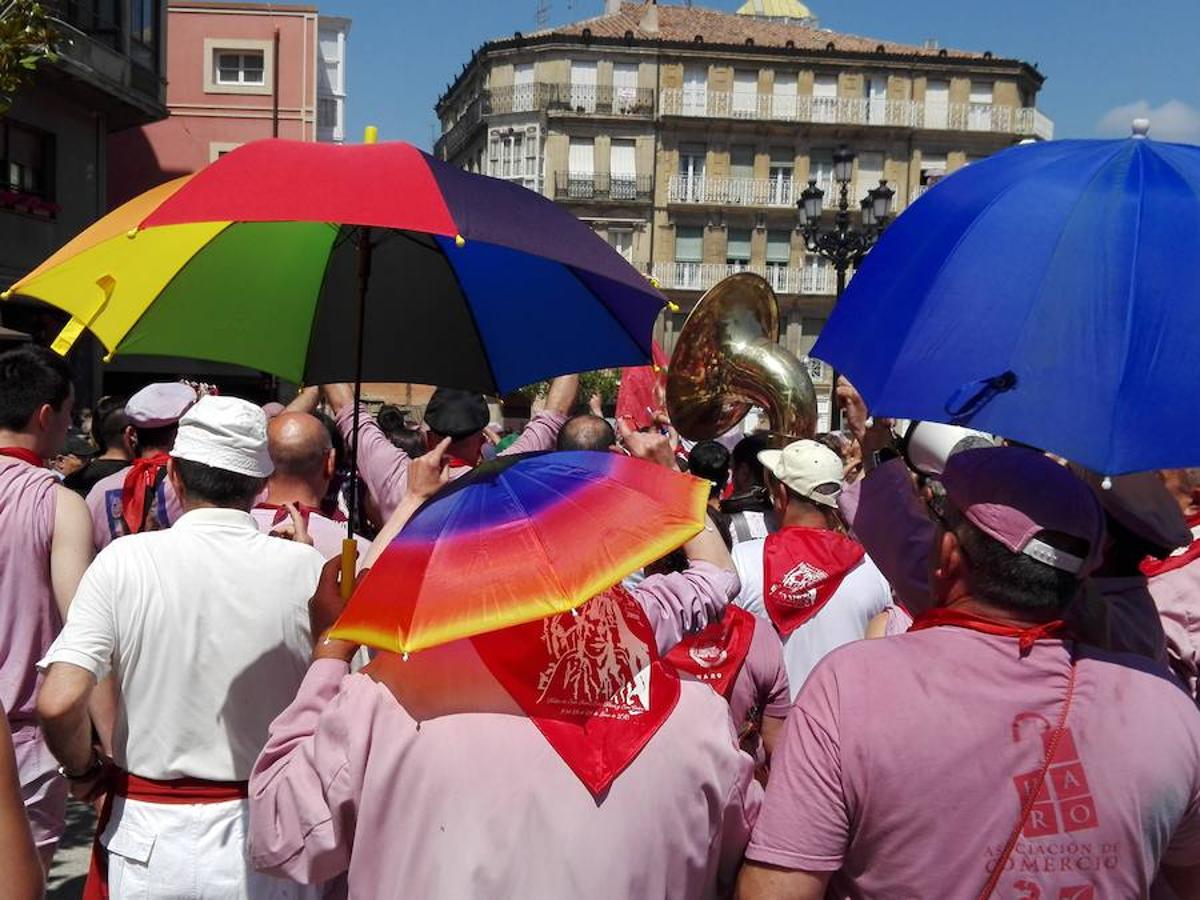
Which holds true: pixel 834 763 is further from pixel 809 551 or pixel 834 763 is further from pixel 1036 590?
pixel 809 551

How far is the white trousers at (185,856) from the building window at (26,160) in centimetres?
1779

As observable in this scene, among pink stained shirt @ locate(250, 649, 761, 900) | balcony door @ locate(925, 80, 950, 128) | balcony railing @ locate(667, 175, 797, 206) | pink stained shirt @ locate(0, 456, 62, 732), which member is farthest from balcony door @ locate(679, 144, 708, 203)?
pink stained shirt @ locate(250, 649, 761, 900)

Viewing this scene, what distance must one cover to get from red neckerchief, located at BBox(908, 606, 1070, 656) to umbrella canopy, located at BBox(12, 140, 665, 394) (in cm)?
102

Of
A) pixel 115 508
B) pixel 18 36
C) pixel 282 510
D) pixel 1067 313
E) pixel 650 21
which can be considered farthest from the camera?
pixel 650 21

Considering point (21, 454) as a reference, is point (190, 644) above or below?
below

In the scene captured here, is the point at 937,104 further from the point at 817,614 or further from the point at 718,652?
the point at 718,652

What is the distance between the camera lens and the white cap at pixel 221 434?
292 centimetres

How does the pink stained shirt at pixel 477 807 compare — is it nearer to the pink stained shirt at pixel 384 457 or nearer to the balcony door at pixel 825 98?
the pink stained shirt at pixel 384 457

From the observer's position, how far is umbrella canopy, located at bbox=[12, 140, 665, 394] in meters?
2.31

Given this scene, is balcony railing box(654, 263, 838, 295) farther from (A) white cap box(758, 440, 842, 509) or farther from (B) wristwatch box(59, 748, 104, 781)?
(B) wristwatch box(59, 748, 104, 781)

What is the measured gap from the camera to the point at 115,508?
4.22m

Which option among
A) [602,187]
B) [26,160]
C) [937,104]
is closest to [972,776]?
[26,160]

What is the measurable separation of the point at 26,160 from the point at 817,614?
61.3 feet

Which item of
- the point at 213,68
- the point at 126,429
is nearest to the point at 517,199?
the point at 126,429
